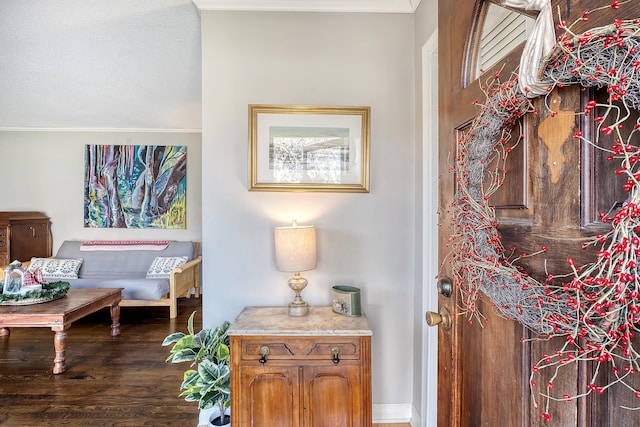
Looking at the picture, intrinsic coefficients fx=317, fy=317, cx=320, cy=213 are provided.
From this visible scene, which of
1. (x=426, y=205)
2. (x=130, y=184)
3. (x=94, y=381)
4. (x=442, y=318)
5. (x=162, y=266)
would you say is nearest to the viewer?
(x=442, y=318)

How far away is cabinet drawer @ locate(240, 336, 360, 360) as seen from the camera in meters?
1.57

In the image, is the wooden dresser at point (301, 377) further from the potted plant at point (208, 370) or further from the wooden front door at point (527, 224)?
the wooden front door at point (527, 224)

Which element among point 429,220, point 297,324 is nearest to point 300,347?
point 297,324

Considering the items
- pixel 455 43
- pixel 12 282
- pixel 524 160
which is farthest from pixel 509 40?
pixel 12 282

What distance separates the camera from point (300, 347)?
1.57 meters

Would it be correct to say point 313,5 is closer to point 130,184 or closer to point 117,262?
point 130,184

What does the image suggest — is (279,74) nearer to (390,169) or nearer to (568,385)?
(390,169)

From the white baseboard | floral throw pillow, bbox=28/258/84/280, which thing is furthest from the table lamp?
floral throw pillow, bbox=28/258/84/280

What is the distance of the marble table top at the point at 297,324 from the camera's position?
1562mm

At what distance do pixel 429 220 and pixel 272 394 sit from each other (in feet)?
4.05

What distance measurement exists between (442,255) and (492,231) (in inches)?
13.2

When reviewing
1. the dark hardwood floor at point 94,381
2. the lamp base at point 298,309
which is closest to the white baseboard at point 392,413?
the lamp base at point 298,309

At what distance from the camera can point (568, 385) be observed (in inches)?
21.8

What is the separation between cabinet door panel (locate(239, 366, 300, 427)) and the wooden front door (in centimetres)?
81
